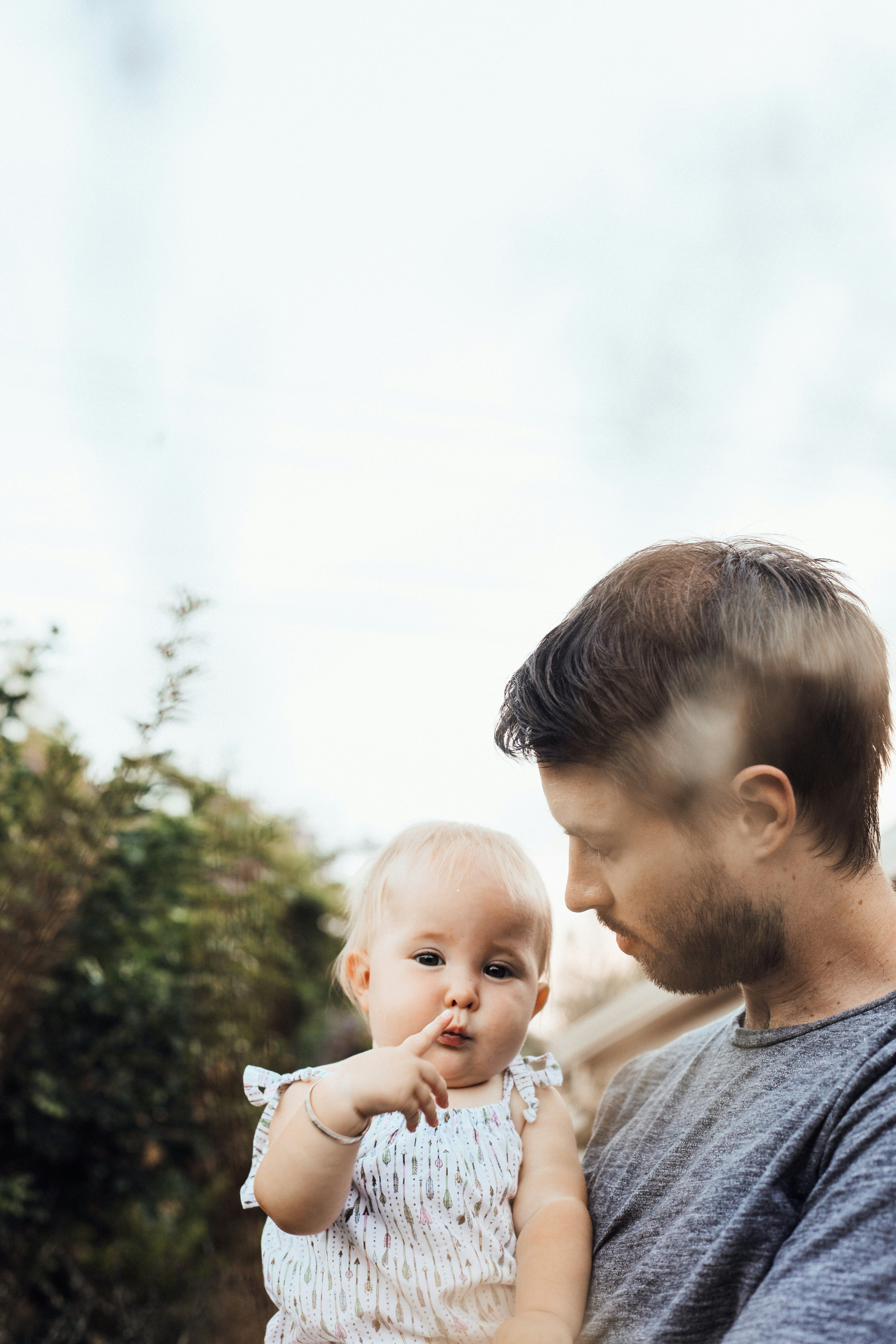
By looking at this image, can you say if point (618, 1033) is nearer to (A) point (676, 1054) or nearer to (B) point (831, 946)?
(A) point (676, 1054)

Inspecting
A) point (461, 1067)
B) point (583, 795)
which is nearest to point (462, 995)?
point (461, 1067)

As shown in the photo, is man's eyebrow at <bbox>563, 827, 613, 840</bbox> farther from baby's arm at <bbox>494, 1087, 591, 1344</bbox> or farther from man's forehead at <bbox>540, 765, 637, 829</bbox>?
baby's arm at <bbox>494, 1087, 591, 1344</bbox>

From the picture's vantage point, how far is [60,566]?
3275mm

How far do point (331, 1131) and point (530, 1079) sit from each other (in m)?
0.44

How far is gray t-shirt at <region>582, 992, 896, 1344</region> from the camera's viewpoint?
80 centimetres

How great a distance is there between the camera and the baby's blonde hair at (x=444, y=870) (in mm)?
1417

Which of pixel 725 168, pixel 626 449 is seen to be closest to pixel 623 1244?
pixel 626 449

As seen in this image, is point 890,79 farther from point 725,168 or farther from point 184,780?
point 184,780

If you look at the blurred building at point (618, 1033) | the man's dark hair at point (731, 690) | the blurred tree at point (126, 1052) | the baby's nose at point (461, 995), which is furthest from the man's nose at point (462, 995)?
the blurred building at point (618, 1033)

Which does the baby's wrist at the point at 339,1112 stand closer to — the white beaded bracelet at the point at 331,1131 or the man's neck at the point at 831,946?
the white beaded bracelet at the point at 331,1131

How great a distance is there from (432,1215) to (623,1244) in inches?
9.5

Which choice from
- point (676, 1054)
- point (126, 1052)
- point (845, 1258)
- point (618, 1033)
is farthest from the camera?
point (618, 1033)

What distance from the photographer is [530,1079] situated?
1415 mm

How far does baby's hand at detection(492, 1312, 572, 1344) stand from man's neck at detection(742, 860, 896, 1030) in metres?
0.43
